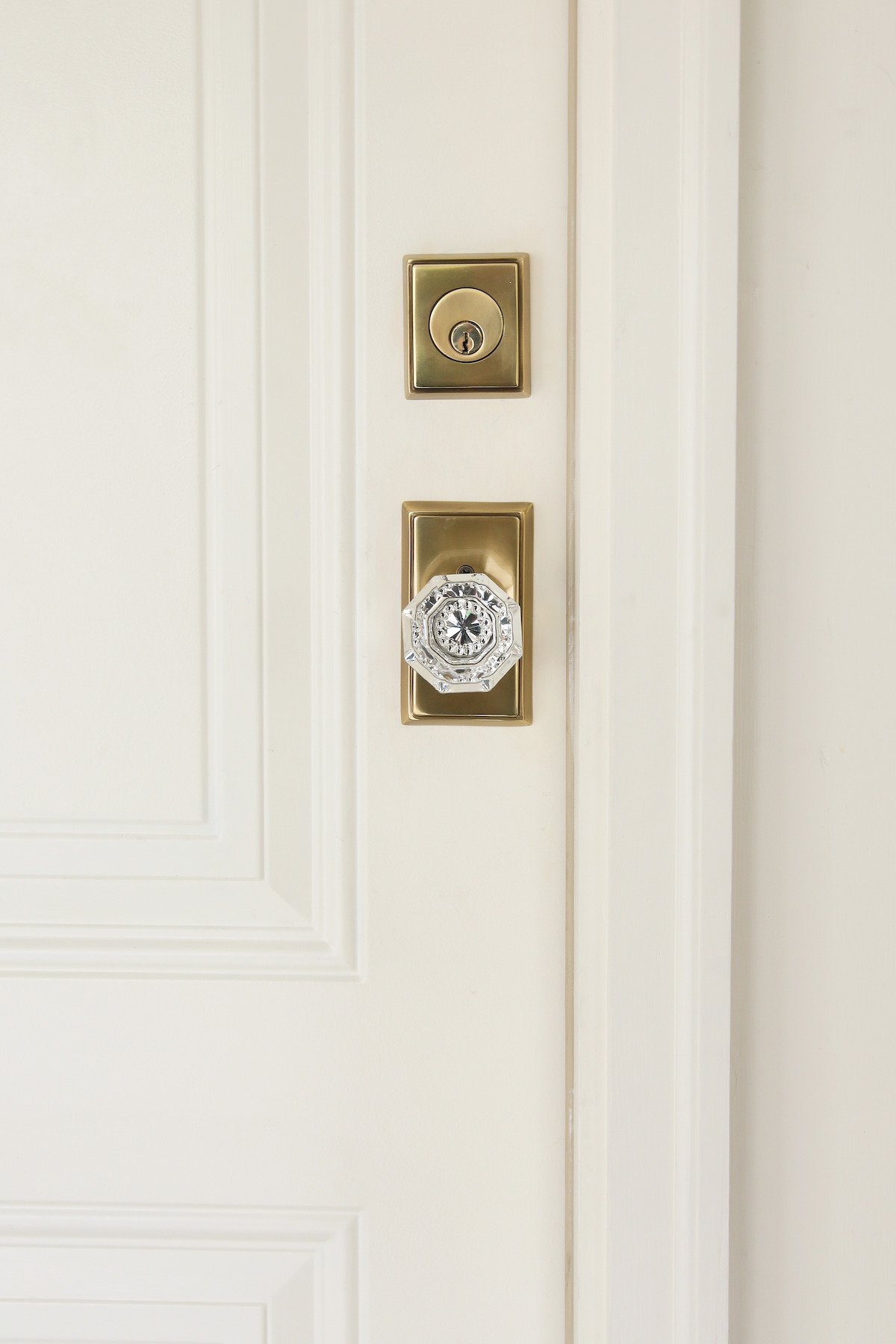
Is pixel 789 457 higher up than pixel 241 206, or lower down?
lower down

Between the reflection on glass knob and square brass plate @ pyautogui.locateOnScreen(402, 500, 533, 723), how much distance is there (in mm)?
15

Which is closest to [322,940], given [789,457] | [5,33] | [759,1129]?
[759,1129]

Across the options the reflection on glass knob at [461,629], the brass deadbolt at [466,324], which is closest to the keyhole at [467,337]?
the brass deadbolt at [466,324]

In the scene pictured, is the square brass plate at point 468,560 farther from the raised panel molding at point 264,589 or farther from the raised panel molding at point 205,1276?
the raised panel molding at point 205,1276

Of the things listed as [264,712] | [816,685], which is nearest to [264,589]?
[264,712]

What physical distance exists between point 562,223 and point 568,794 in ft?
0.95

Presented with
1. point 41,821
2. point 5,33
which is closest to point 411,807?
point 41,821

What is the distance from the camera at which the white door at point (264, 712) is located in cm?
44

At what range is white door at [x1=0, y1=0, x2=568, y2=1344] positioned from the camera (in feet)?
1.45

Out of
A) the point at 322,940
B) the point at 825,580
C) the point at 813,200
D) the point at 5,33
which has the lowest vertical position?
the point at 322,940

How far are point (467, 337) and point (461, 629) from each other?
148 mm

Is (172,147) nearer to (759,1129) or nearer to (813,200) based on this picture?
(813,200)

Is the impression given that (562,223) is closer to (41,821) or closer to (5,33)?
(5,33)

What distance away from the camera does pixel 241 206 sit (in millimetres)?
445
